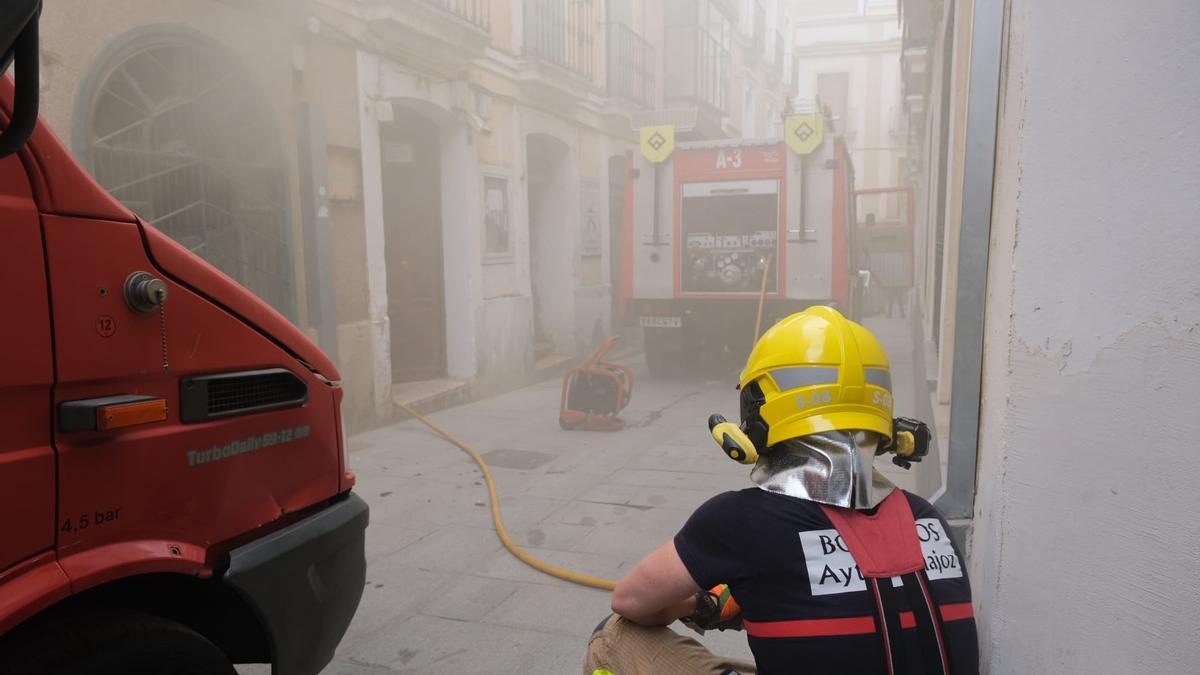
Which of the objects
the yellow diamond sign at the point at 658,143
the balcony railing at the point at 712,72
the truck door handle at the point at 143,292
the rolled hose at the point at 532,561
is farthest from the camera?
the balcony railing at the point at 712,72

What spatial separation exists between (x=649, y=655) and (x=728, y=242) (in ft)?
31.0

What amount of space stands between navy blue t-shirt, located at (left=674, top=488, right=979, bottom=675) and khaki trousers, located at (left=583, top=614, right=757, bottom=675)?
34 cm

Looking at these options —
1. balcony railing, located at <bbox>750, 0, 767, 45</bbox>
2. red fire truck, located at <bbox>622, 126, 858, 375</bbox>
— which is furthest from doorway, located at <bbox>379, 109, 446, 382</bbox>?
balcony railing, located at <bbox>750, 0, 767, 45</bbox>

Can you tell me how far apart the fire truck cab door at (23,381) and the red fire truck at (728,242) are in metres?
9.28

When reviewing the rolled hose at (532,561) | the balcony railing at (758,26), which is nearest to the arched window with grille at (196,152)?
the rolled hose at (532,561)

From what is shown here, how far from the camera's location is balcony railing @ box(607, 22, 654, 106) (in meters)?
14.0

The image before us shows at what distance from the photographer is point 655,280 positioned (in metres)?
11.4

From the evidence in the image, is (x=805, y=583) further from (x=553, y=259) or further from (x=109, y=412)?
(x=553, y=259)

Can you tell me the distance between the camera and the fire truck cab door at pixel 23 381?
1.57 m

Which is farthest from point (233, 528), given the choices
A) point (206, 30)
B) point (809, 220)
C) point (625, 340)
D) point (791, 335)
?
point (625, 340)

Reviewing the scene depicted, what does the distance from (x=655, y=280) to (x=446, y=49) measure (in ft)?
12.9

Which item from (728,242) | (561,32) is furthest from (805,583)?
(561,32)

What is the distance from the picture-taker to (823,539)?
61.4 inches

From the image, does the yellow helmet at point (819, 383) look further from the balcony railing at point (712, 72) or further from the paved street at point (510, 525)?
the balcony railing at point (712, 72)
